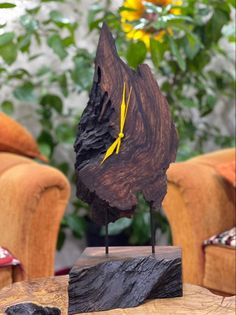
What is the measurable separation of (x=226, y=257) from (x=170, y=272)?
0.56 metres

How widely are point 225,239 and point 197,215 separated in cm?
13

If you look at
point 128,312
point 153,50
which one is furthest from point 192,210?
point 128,312

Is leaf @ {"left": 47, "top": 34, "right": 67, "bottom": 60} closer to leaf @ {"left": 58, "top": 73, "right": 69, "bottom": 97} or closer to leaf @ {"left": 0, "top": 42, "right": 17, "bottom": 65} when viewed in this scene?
leaf @ {"left": 0, "top": 42, "right": 17, "bottom": 65}

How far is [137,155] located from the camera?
51.3 inches

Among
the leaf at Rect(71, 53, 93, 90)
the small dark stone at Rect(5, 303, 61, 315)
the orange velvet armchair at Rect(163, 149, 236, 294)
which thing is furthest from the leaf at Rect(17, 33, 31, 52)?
the small dark stone at Rect(5, 303, 61, 315)

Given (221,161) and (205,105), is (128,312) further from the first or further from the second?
(205,105)

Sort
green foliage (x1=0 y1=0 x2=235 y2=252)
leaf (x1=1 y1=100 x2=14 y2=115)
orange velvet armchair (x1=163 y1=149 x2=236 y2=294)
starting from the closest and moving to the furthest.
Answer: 1. orange velvet armchair (x1=163 y1=149 x2=236 y2=294)
2. green foliage (x1=0 y1=0 x2=235 y2=252)
3. leaf (x1=1 y1=100 x2=14 y2=115)

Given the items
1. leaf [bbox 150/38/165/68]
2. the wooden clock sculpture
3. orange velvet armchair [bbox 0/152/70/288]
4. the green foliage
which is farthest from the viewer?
the green foliage

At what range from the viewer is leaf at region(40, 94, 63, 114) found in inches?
106

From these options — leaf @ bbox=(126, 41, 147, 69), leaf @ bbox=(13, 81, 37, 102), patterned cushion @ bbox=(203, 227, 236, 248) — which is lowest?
patterned cushion @ bbox=(203, 227, 236, 248)

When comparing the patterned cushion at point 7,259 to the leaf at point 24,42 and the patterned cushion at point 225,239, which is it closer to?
the patterned cushion at point 225,239

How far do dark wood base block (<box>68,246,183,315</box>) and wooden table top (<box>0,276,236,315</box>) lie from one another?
2 cm

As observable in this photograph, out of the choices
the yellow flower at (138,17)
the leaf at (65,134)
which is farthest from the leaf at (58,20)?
the leaf at (65,134)

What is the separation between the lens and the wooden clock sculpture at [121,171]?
4.09ft
